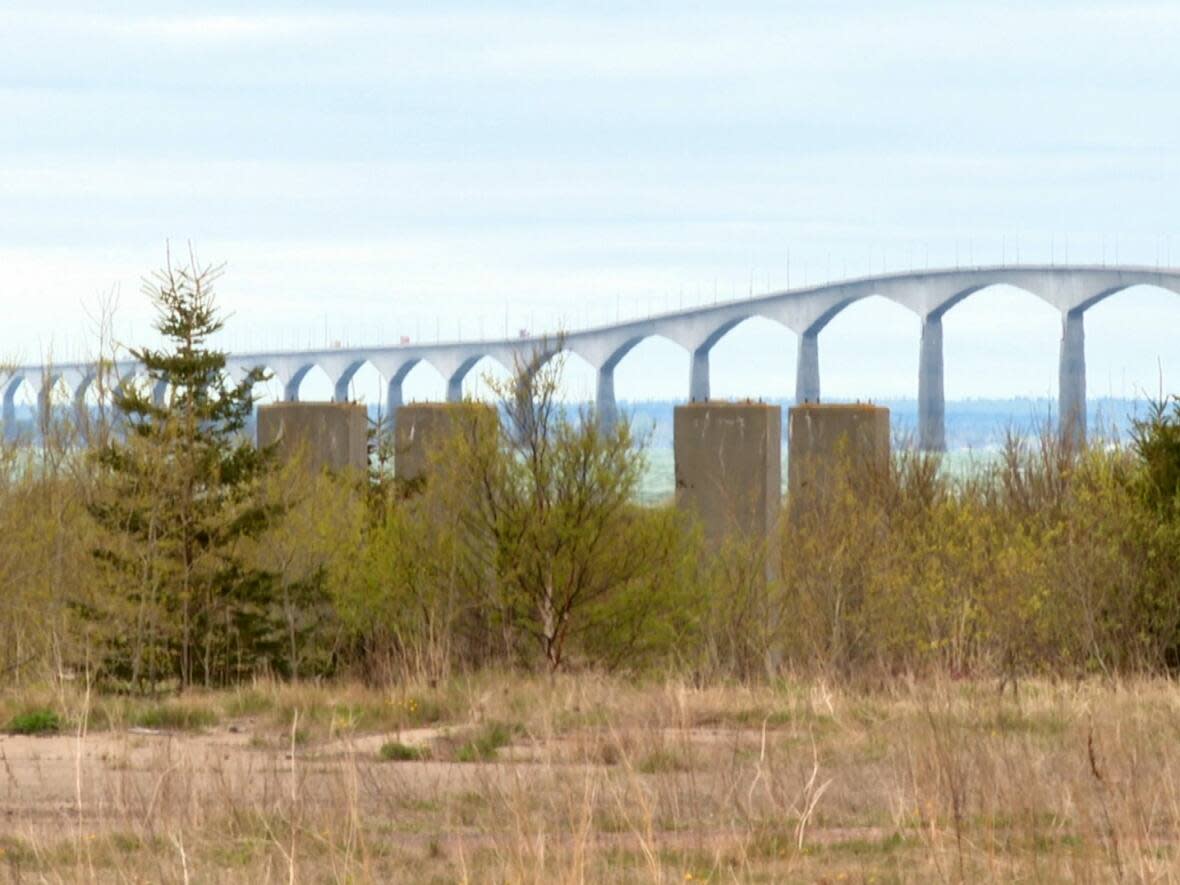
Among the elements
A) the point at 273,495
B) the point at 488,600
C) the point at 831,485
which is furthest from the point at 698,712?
the point at 831,485

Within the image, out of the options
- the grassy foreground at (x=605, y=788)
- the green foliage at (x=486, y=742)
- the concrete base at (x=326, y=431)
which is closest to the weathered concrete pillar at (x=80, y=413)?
the concrete base at (x=326, y=431)

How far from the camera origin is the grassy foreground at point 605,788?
625cm

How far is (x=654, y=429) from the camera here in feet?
60.9

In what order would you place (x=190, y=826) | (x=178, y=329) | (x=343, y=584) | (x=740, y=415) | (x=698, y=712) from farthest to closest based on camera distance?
1. (x=740, y=415)
2. (x=343, y=584)
3. (x=178, y=329)
4. (x=698, y=712)
5. (x=190, y=826)

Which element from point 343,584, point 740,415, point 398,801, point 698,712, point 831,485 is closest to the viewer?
point 398,801

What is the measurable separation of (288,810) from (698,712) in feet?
16.5

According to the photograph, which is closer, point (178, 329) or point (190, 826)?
point (190, 826)

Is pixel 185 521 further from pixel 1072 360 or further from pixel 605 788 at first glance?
pixel 1072 360

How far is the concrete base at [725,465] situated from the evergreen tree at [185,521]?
5590 millimetres

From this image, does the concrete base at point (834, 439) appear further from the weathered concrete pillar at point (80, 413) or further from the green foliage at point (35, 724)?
the green foliage at point (35, 724)

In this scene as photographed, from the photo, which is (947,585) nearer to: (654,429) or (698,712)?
(654,429)

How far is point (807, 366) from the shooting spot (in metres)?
98.4

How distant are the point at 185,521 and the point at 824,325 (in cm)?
8327

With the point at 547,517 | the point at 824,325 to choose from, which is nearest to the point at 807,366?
the point at 824,325
